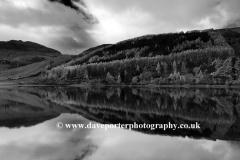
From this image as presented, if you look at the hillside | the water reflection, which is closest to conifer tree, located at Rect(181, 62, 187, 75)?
the hillside

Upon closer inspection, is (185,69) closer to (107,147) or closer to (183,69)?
(183,69)

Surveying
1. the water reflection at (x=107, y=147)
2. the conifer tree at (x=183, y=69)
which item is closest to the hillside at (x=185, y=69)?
the conifer tree at (x=183, y=69)

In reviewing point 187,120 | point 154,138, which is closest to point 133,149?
point 154,138

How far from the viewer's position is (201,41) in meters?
197

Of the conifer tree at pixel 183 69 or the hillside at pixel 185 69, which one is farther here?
the conifer tree at pixel 183 69

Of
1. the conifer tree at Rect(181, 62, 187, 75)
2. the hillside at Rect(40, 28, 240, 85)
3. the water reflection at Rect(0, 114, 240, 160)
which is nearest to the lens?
the water reflection at Rect(0, 114, 240, 160)

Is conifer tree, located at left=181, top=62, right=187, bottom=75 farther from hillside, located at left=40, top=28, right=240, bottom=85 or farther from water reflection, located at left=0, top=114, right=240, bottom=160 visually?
water reflection, located at left=0, top=114, right=240, bottom=160

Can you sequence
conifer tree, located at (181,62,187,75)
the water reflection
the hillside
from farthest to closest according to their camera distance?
1. conifer tree, located at (181,62,187,75)
2. the hillside
3. the water reflection

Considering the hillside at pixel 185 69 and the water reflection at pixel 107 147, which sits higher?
the hillside at pixel 185 69

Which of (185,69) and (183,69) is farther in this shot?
(183,69)

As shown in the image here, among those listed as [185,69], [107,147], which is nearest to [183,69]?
[185,69]

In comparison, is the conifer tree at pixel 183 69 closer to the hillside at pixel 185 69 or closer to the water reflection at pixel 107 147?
the hillside at pixel 185 69

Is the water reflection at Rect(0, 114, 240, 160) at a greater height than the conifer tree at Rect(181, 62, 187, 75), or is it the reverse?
the conifer tree at Rect(181, 62, 187, 75)

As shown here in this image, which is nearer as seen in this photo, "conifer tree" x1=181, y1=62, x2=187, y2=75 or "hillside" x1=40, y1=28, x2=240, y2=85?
"hillside" x1=40, y1=28, x2=240, y2=85
